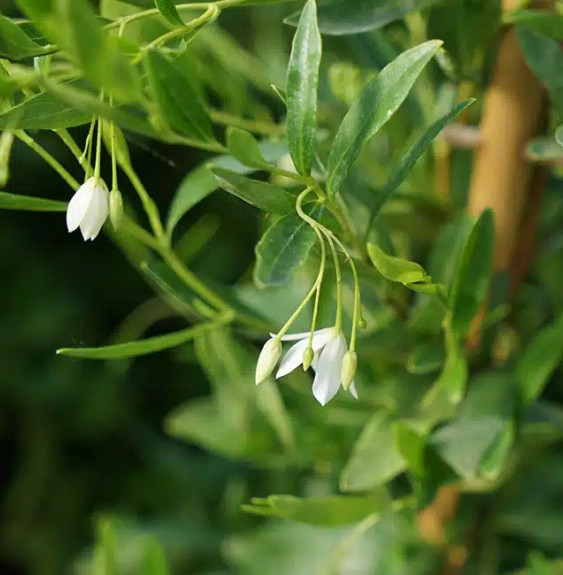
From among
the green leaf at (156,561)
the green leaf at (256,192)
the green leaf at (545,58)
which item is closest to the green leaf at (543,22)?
the green leaf at (545,58)

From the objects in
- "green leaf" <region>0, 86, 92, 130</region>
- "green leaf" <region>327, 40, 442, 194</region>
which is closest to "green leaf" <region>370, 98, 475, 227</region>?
"green leaf" <region>327, 40, 442, 194</region>

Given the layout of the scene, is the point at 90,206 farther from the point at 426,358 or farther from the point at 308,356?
the point at 426,358

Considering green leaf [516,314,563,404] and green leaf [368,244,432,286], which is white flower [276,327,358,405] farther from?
green leaf [516,314,563,404]

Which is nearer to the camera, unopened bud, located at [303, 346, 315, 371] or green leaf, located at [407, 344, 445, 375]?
unopened bud, located at [303, 346, 315, 371]

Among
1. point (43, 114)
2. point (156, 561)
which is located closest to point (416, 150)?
point (43, 114)

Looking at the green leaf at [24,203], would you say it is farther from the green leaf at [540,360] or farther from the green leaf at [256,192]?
the green leaf at [540,360]
